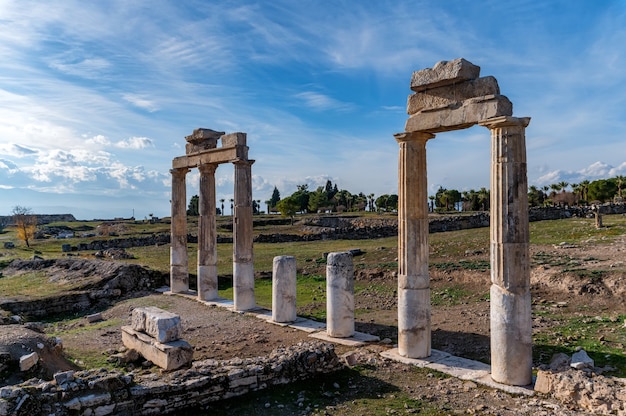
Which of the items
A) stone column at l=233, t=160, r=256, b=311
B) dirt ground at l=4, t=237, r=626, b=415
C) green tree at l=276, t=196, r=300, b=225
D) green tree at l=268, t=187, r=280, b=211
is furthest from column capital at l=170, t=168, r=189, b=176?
green tree at l=268, t=187, r=280, b=211

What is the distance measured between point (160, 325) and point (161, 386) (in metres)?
3.22

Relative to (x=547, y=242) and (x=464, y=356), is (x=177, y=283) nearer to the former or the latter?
(x=464, y=356)

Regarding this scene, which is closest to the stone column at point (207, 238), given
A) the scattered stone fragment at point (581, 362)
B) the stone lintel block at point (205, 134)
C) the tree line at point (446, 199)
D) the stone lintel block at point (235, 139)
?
the stone lintel block at point (205, 134)

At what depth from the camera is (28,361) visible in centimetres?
988

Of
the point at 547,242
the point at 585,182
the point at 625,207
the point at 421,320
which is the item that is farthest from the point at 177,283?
the point at 585,182

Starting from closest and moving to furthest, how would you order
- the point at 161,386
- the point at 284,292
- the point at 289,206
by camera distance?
the point at 161,386, the point at 284,292, the point at 289,206

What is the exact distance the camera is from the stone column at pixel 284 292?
15016 millimetres

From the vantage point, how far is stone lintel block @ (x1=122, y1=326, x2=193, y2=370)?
35.4 ft

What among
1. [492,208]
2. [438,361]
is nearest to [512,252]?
[492,208]

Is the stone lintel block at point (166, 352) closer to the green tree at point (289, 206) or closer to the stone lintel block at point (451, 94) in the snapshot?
the stone lintel block at point (451, 94)

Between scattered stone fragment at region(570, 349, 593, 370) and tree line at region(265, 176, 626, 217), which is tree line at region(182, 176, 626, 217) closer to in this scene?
tree line at region(265, 176, 626, 217)

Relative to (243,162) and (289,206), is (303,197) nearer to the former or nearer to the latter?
(289,206)

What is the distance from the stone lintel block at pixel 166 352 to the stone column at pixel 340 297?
3941mm

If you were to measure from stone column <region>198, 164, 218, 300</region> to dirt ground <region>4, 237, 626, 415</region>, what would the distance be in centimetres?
98
